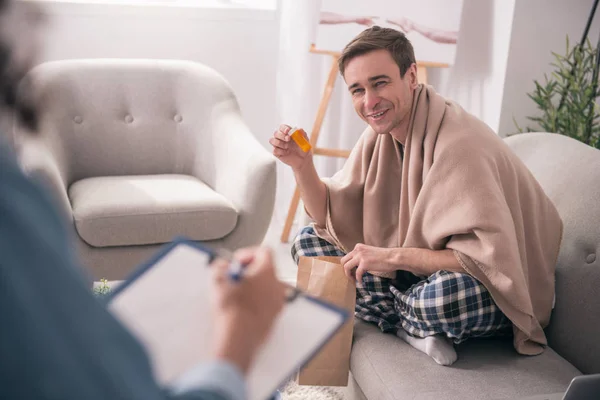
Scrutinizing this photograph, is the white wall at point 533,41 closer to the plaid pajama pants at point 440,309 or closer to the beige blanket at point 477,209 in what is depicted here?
the beige blanket at point 477,209

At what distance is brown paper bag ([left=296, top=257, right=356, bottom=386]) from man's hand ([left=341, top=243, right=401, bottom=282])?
43 millimetres

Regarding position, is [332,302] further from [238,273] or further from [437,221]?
[238,273]

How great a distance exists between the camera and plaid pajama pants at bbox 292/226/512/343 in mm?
1547

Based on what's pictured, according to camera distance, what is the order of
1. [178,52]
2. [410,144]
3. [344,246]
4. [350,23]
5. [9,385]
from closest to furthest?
[9,385], [410,144], [344,246], [350,23], [178,52]

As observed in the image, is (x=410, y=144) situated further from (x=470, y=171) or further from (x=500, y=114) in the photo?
(x=500, y=114)

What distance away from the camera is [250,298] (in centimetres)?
63

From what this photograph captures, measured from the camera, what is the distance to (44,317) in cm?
45

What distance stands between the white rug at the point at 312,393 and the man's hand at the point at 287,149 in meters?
0.67

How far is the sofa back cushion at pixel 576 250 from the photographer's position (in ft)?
5.10

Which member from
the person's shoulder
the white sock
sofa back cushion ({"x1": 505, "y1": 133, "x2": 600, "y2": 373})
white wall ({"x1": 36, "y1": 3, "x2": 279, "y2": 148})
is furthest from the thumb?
white wall ({"x1": 36, "y1": 3, "x2": 279, "y2": 148})

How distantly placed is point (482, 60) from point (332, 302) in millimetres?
1944

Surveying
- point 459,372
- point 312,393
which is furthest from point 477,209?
point 312,393

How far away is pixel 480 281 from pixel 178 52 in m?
2.30

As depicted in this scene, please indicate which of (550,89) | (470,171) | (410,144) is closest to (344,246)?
(410,144)
